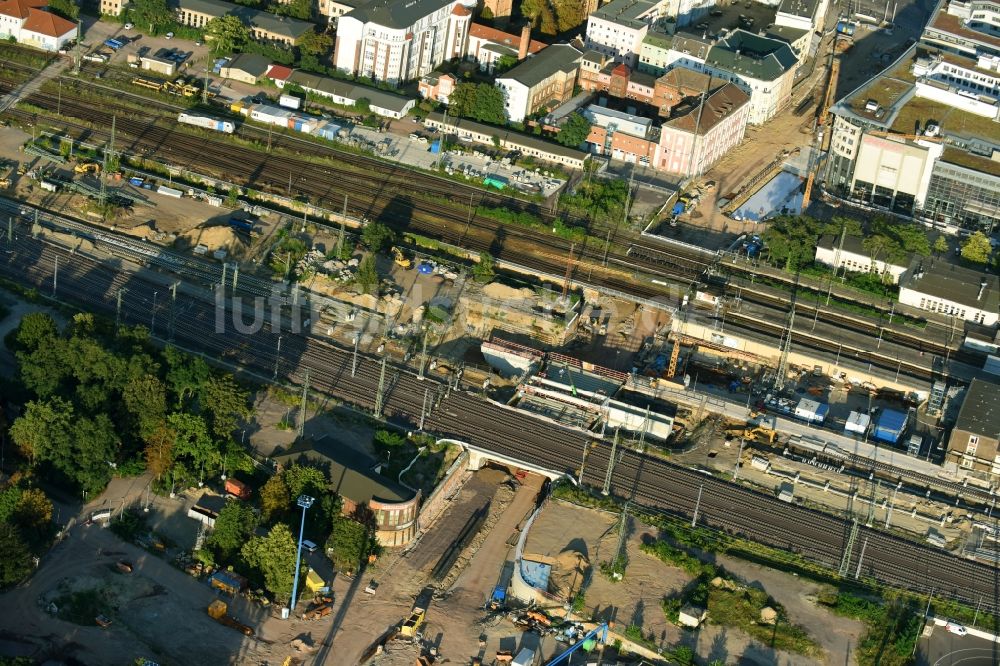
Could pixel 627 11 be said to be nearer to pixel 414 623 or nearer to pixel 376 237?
pixel 376 237

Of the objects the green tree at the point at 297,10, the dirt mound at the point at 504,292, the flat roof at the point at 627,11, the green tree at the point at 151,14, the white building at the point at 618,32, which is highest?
the flat roof at the point at 627,11

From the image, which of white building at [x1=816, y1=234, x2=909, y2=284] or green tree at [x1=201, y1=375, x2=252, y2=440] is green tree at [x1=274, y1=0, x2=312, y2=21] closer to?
white building at [x1=816, y1=234, x2=909, y2=284]

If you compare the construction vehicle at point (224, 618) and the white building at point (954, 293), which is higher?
the white building at point (954, 293)

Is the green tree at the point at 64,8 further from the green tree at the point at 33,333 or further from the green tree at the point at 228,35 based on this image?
the green tree at the point at 33,333

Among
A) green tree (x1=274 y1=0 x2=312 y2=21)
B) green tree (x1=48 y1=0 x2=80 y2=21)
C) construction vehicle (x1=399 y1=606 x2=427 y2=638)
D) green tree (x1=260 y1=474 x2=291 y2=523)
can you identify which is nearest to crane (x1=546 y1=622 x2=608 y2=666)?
construction vehicle (x1=399 y1=606 x2=427 y2=638)

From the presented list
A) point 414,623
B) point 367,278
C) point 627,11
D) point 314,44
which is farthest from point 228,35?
point 414,623

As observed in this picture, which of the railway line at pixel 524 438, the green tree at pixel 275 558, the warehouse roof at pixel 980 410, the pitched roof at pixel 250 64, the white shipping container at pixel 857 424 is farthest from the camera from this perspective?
the pitched roof at pixel 250 64

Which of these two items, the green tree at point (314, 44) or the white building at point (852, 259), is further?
the green tree at point (314, 44)

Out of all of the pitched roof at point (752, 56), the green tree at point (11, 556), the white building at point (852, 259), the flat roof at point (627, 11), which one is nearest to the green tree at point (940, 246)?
the white building at point (852, 259)
